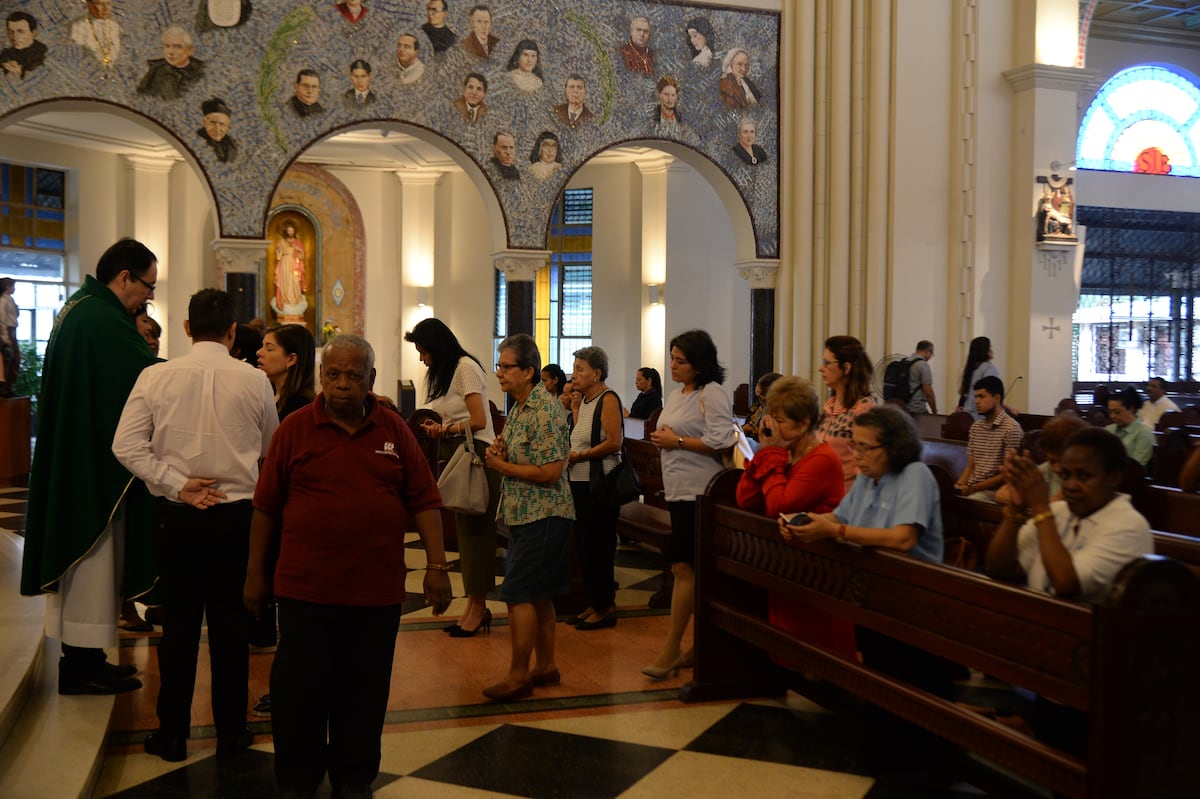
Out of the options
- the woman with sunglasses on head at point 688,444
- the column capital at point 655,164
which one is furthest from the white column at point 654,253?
the woman with sunglasses on head at point 688,444

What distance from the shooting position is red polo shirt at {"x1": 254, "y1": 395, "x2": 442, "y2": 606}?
3291 millimetres

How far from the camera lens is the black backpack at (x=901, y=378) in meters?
11.6

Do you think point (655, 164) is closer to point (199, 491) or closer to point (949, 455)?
point (949, 455)

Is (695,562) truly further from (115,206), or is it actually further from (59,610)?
(115,206)

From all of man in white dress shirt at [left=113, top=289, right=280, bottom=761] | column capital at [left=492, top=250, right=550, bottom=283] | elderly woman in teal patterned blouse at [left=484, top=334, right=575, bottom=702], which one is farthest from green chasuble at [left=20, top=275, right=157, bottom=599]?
column capital at [left=492, top=250, right=550, bottom=283]

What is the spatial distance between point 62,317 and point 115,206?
13847mm

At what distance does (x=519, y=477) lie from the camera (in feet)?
15.1

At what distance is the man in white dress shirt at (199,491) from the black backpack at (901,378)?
28.7ft

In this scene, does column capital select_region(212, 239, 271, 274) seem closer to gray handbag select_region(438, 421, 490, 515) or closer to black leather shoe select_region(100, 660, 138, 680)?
gray handbag select_region(438, 421, 490, 515)

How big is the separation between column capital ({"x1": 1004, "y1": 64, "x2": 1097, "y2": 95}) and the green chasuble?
39.1ft

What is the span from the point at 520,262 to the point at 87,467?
8.48 m

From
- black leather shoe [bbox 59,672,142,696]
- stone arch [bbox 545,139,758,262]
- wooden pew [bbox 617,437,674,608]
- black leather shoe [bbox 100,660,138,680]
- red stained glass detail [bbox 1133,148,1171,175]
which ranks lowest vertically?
black leather shoe [bbox 100,660,138,680]

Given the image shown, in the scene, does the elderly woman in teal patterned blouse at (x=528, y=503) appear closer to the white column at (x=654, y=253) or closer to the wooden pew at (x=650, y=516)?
the wooden pew at (x=650, y=516)

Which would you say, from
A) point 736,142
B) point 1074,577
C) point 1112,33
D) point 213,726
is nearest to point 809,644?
point 1074,577
